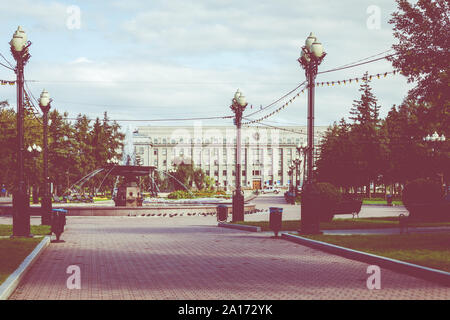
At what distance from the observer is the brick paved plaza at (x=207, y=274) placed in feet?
29.7

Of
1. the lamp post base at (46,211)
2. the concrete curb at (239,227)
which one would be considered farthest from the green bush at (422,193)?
the lamp post base at (46,211)

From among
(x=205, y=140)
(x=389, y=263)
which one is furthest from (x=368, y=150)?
(x=205, y=140)

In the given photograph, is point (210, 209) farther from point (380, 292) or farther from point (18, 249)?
point (380, 292)

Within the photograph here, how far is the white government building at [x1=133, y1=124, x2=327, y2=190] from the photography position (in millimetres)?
163000

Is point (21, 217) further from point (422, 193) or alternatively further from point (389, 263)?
point (422, 193)

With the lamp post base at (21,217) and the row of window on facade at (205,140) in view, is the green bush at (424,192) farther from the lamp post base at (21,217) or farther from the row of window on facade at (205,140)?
the row of window on facade at (205,140)

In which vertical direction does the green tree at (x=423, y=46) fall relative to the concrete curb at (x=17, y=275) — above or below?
above

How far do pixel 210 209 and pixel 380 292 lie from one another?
93.7ft

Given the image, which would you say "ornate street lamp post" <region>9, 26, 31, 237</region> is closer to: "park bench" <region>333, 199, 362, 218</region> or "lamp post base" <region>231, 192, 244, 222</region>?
"lamp post base" <region>231, 192, 244, 222</region>

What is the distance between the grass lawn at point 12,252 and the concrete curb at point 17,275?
11 cm

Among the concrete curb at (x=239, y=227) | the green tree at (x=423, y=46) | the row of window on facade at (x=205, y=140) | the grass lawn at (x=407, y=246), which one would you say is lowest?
the concrete curb at (x=239, y=227)

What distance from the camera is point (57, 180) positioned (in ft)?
266
